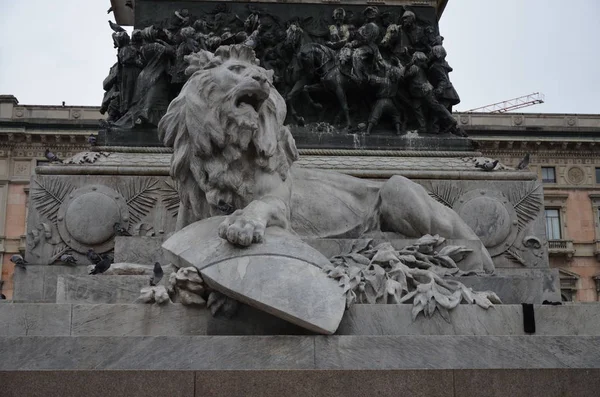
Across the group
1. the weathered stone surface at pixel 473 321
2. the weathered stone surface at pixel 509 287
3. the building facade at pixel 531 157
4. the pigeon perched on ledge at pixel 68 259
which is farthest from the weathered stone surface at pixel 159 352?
the building facade at pixel 531 157

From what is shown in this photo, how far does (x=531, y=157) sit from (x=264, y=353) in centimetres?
3954

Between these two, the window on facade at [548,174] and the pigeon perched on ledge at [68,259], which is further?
the window on facade at [548,174]

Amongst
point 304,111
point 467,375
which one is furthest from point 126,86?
point 467,375

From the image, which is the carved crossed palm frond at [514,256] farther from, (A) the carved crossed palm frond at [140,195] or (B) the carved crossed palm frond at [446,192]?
(A) the carved crossed palm frond at [140,195]

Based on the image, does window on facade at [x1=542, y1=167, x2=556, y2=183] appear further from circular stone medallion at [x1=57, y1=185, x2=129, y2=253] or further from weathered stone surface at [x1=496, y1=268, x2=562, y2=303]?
circular stone medallion at [x1=57, y1=185, x2=129, y2=253]

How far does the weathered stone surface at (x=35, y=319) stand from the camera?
6.09 metres

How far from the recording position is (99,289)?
6.84 metres

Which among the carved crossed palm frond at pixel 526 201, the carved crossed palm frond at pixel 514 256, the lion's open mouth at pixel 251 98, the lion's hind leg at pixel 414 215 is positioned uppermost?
the lion's open mouth at pixel 251 98

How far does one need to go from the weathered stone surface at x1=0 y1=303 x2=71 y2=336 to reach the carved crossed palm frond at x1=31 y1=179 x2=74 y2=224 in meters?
3.66

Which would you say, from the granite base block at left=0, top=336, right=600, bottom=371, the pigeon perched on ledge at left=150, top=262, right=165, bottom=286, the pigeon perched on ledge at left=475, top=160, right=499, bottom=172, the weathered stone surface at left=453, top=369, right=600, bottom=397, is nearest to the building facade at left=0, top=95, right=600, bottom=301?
the pigeon perched on ledge at left=475, top=160, right=499, bottom=172

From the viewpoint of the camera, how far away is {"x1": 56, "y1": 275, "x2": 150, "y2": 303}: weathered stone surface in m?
6.79

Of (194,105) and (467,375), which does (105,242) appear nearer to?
(194,105)

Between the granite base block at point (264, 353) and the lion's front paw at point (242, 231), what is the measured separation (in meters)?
0.95

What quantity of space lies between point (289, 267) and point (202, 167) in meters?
1.86
